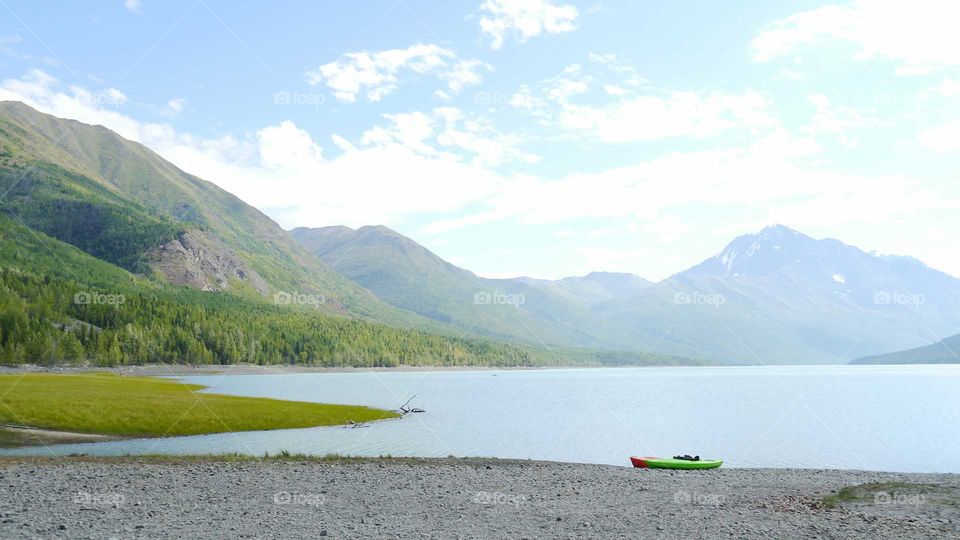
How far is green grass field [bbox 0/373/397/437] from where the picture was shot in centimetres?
5506

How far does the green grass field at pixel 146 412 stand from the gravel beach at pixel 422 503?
19.0m

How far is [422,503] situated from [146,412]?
1757 inches

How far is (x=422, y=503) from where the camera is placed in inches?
1151

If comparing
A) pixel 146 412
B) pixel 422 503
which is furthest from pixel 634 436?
pixel 146 412

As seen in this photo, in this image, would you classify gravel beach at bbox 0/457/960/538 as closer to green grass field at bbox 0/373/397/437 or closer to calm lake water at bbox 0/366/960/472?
calm lake water at bbox 0/366/960/472

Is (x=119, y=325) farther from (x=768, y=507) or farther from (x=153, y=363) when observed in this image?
(x=768, y=507)

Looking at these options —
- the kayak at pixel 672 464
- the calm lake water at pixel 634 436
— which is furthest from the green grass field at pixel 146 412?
the kayak at pixel 672 464

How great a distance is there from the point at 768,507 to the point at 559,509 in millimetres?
10191

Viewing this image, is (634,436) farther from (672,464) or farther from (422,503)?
(422,503)

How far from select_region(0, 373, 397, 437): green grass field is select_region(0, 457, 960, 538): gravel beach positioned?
19.0 metres

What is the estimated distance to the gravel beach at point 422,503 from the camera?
23.8 metres

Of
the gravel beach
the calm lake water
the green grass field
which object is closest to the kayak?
the gravel beach

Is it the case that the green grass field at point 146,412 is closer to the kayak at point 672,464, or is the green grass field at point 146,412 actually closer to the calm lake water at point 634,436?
the calm lake water at point 634,436

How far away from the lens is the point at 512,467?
42750mm
